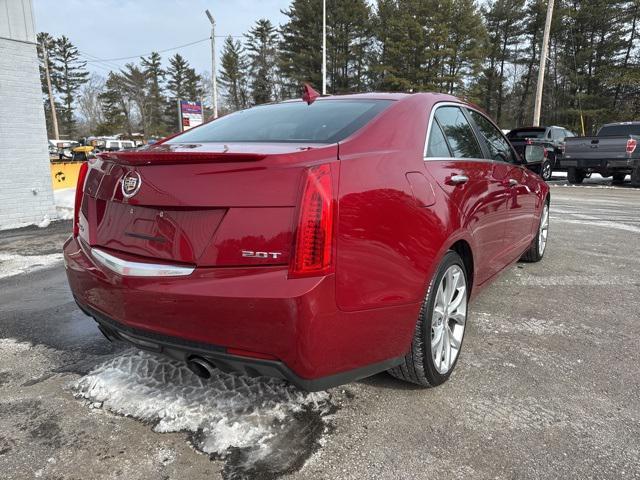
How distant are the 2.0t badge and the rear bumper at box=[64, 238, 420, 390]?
36 centimetres

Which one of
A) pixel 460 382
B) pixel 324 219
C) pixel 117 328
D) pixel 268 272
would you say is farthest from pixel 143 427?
pixel 460 382

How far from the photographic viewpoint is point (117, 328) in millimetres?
2098

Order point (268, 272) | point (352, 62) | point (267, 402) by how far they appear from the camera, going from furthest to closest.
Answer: point (352, 62), point (267, 402), point (268, 272)

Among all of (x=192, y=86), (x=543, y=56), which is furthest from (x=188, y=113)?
(x=192, y=86)

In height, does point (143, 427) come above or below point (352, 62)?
below

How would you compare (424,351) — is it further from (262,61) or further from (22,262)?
(262,61)

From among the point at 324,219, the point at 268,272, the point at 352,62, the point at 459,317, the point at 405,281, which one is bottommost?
the point at 459,317

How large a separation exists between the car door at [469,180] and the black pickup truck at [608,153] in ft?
38.0

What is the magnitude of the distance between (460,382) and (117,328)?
70.3 inches

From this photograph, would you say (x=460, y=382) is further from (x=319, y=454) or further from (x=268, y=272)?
(x=268, y=272)

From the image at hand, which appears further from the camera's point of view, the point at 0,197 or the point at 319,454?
the point at 0,197

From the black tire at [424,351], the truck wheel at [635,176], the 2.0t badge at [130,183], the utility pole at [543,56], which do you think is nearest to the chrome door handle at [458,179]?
the black tire at [424,351]

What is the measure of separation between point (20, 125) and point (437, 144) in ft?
24.3

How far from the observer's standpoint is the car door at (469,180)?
8.09 ft
